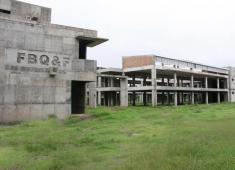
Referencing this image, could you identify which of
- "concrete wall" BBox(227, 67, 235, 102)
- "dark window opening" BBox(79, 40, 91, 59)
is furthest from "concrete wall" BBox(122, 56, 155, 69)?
"concrete wall" BBox(227, 67, 235, 102)

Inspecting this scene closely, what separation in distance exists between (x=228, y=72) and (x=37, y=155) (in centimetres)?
7469

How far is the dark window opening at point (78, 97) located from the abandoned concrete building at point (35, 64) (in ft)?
11.0

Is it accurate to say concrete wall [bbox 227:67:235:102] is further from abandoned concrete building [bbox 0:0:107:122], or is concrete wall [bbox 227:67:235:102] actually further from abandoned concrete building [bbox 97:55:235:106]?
abandoned concrete building [bbox 0:0:107:122]

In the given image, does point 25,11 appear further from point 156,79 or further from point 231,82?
point 231,82

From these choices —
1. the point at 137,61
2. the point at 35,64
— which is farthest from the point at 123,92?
the point at 35,64

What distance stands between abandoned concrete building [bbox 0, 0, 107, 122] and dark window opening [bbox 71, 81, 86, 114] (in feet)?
11.0

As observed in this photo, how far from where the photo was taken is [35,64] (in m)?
26.9

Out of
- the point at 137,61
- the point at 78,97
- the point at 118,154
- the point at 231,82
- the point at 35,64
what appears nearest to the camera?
the point at 118,154

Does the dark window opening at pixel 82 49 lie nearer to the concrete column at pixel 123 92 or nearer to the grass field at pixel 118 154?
the grass field at pixel 118 154

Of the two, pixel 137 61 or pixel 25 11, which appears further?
pixel 137 61

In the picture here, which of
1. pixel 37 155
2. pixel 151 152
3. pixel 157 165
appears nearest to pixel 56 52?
pixel 37 155

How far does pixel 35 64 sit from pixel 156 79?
43.8 metres

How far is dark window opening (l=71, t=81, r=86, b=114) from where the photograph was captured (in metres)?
32.5

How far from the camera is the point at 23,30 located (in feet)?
87.4
